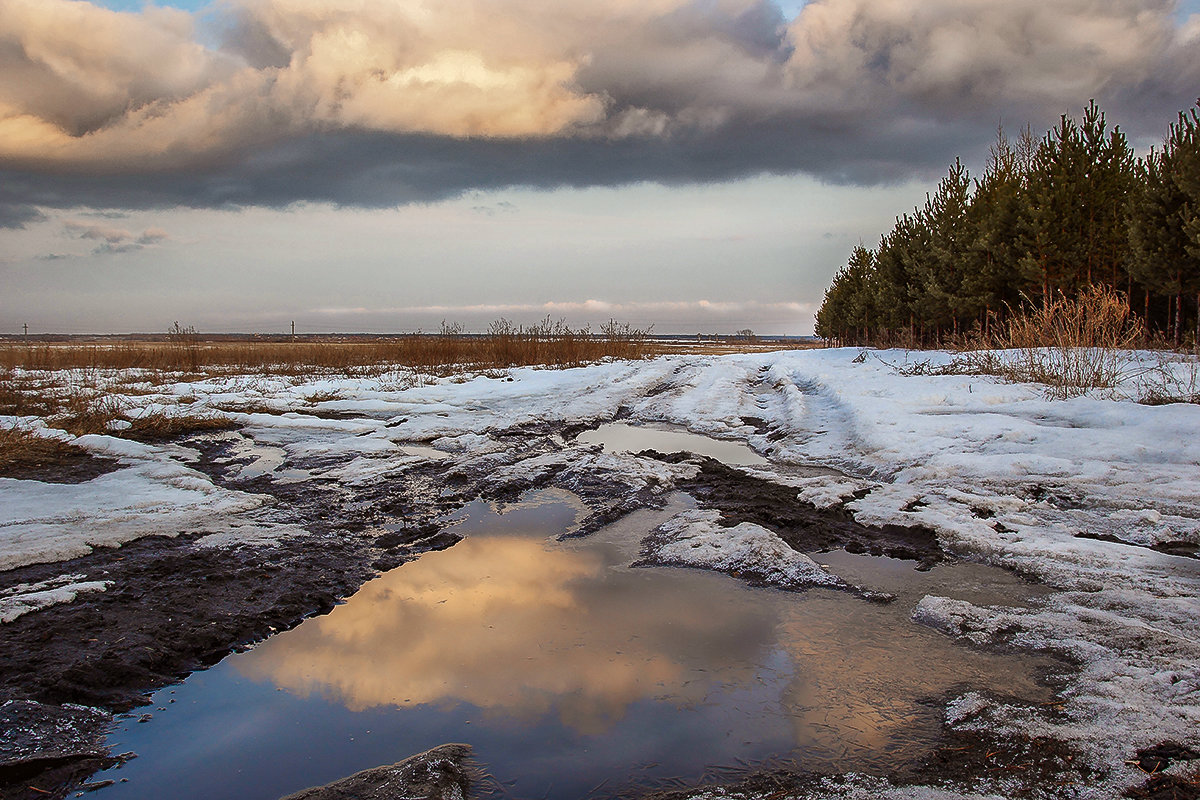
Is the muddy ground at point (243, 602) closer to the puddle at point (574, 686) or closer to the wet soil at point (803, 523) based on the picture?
the wet soil at point (803, 523)

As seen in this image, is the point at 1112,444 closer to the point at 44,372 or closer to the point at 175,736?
the point at 175,736

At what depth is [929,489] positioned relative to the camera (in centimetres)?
620

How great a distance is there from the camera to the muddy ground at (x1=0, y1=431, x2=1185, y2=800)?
2.32 metres

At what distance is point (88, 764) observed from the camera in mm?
2424

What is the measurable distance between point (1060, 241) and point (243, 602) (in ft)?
88.5

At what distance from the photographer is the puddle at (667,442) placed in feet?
28.3

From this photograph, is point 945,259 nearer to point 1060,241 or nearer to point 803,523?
point 1060,241

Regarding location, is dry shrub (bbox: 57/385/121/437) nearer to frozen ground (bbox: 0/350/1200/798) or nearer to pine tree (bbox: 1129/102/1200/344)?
frozen ground (bbox: 0/350/1200/798)

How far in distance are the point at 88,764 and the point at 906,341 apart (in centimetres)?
3347

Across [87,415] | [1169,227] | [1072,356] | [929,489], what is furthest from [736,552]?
[1169,227]

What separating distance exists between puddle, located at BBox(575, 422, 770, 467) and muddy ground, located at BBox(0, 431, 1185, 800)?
4.71 feet

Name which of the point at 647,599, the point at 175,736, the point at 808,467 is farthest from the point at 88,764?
the point at 808,467

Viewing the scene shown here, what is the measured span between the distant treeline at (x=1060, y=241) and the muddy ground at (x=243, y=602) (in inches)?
511

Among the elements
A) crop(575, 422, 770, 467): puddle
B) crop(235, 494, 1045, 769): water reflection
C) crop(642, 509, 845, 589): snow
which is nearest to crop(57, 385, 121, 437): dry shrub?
crop(575, 422, 770, 467): puddle
